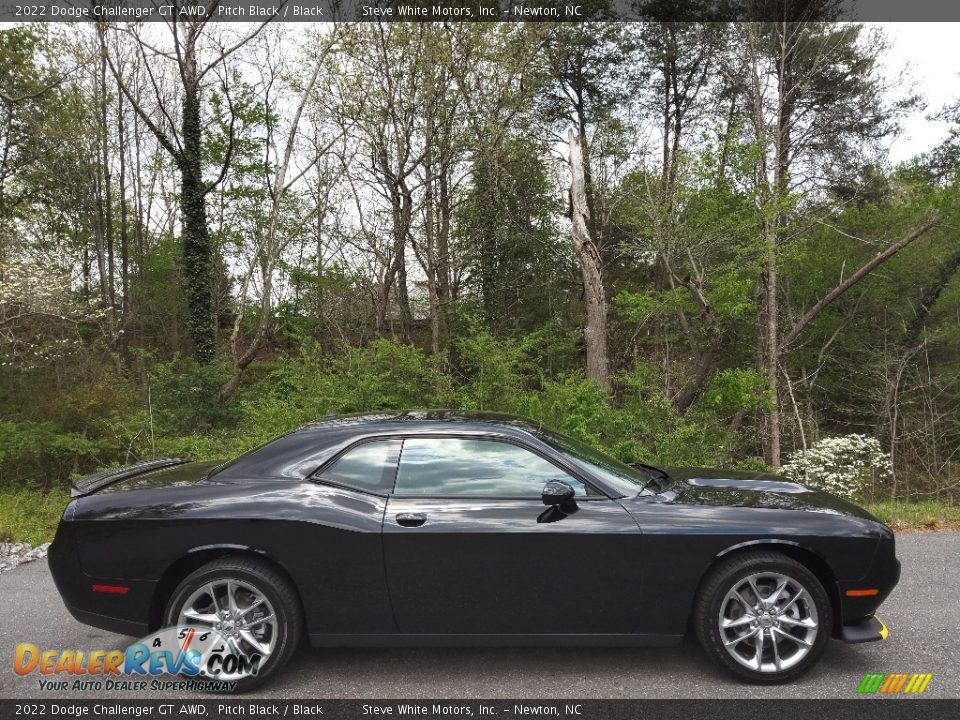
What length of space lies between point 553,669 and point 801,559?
4.72ft

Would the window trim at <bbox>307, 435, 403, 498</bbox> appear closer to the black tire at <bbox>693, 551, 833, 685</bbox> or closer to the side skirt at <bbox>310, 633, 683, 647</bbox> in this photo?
the side skirt at <bbox>310, 633, 683, 647</bbox>

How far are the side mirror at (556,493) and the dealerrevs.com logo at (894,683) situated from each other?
1696 millimetres

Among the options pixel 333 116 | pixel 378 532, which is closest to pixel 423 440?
pixel 378 532

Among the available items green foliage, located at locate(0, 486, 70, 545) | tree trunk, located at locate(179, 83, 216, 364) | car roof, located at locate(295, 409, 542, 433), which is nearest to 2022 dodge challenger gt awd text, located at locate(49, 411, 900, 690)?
car roof, located at locate(295, 409, 542, 433)

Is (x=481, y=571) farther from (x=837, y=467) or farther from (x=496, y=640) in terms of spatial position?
(x=837, y=467)

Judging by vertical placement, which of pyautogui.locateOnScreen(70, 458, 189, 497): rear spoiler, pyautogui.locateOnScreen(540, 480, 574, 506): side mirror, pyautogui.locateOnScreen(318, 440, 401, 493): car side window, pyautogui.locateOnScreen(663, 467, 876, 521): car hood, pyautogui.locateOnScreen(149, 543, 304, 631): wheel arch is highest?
pyautogui.locateOnScreen(318, 440, 401, 493): car side window

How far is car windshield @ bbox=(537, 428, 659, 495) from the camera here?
340 centimetres

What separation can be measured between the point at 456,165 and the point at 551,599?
17.2m

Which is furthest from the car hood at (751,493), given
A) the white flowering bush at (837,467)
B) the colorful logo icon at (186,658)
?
the white flowering bush at (837,467)

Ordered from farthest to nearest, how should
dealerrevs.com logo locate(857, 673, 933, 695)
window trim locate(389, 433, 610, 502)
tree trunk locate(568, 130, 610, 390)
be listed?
tree trunk locate(568, 130, 610, 390) < window trim locate(389, 433, 610, 502) < dealerrevs.com logo locate(857, 673, 933, 695)

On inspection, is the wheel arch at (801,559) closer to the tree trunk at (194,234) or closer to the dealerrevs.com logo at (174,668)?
the dealerrevs.com logo at (174,668)

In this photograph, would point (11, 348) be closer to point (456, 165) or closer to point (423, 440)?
point (456, 165)

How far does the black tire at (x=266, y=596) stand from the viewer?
3084 mm

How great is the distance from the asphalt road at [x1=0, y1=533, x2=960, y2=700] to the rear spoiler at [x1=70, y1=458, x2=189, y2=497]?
0.96 m
